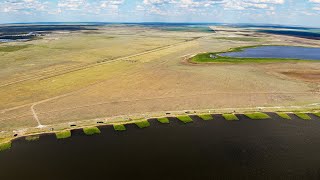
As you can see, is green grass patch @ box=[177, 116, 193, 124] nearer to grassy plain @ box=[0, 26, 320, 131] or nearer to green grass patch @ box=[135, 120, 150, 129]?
grassy plain @ box=[0, 26, 320, 131]

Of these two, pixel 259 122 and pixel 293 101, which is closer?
pixel 259 122

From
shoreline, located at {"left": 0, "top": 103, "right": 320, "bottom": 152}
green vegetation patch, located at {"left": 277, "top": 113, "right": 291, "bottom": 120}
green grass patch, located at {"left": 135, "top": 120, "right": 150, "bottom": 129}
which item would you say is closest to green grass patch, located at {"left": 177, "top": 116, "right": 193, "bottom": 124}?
shoreline, located at {"left": 0, "top": 103, "right": 320, "bottom": 152}

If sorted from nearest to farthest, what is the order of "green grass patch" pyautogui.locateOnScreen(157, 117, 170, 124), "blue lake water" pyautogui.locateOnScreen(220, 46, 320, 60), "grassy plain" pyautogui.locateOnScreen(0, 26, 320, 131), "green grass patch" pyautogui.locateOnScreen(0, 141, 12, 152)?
1. "green grass patch" pyautogui.locateOnScreen(0, 141, 12, 152)
2. "green grass patch" pyautogui.locateOnScreen(157, 117, 170, 124)
3. "grassy plain" pyautogui.locateOnScreen(0, 26, 320, 131)
4. "blue lake water" pyautogui.locateOnScreen(220, 46, 320, 60)

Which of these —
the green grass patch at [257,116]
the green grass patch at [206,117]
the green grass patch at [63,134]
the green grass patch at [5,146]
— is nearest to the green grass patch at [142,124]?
the green grass patch at [206,117]

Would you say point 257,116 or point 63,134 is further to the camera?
point 257,116

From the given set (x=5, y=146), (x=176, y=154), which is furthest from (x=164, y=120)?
(x=5, y=146)

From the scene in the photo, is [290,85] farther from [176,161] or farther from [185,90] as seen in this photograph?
[176,161]

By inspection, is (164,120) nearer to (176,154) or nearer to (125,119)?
(125,119)

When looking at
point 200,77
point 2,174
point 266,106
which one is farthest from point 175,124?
point 200,77
